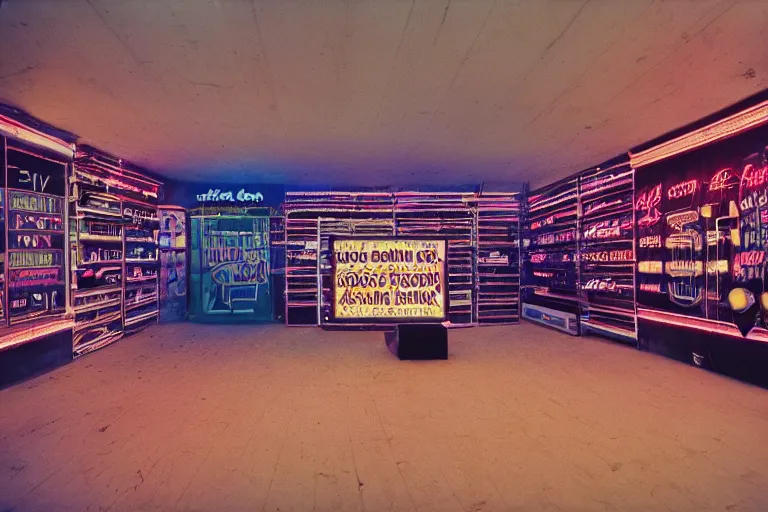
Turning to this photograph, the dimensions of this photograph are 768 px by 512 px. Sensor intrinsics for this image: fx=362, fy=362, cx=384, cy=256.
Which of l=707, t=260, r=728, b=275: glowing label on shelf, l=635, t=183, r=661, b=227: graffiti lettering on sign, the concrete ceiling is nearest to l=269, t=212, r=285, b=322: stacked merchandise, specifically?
the concrete ceiling

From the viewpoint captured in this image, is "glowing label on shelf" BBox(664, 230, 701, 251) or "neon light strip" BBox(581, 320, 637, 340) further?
"neon light strip" BBox(581, 320, 637, 340)

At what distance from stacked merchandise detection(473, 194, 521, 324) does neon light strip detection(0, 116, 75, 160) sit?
20.6 feet

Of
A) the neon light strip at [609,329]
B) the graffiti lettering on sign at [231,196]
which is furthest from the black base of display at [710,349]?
the graffiti lettering on sign at [231,196]

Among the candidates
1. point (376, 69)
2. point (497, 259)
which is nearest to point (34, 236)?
point (376, 69)

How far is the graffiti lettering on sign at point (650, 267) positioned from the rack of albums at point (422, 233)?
2.30 metres

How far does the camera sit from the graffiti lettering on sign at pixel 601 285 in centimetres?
543

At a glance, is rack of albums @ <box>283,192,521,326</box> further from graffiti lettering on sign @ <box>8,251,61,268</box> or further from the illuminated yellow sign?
graffiti lettering on sign @ <box>8,251,61,268</box>

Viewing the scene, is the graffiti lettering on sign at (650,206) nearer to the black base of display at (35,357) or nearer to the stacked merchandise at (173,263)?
the black base of display at (35,357)

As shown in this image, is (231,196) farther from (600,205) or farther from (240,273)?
(600,205)

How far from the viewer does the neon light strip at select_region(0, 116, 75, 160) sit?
3621 millimetres

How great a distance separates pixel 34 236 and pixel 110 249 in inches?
55.3

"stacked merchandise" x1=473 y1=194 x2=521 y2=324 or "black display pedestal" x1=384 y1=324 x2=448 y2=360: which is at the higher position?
"stacked merchandise" x1=473 y1=194 x2=521 y2=324

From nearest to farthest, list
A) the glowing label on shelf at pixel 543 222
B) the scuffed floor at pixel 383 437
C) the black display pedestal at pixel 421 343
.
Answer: the scuffed floor at pixel 383 437 → the black display pedestal at pixel 421 343 → the glowing label on shelf at pixel 543 222

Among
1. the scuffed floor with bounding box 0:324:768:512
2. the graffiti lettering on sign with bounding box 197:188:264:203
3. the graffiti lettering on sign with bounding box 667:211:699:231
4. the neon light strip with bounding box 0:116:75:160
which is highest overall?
the neon light strip with bounding box 0:116:75:160
